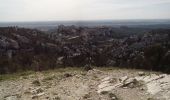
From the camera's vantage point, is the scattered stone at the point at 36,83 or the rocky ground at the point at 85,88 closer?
the rocky ground at the point at 85,88

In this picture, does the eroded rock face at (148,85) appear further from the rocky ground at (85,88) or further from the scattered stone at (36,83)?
the scattered stone at (36,83)

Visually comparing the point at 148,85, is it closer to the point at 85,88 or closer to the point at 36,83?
the point at 85,88

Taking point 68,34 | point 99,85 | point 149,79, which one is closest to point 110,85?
point 99,85

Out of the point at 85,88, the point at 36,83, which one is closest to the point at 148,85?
the point at 85,88

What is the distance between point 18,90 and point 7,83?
2167mm

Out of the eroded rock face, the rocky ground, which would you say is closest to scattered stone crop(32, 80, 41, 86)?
the rocky ground

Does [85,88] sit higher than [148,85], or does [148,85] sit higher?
[148,85]

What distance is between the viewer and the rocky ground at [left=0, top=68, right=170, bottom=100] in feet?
39.8

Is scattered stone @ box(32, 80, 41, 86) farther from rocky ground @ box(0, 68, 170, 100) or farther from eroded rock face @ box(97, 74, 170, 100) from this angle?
eroded rock face @ box(97, 74, 170, 100)

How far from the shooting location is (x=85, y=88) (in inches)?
554

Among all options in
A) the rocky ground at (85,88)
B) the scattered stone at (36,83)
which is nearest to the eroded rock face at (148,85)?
the rocky ground at (85,88)

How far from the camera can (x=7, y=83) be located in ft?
52.5

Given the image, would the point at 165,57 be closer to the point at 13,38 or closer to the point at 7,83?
the point at 7,83

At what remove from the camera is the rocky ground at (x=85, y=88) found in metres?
12.1
